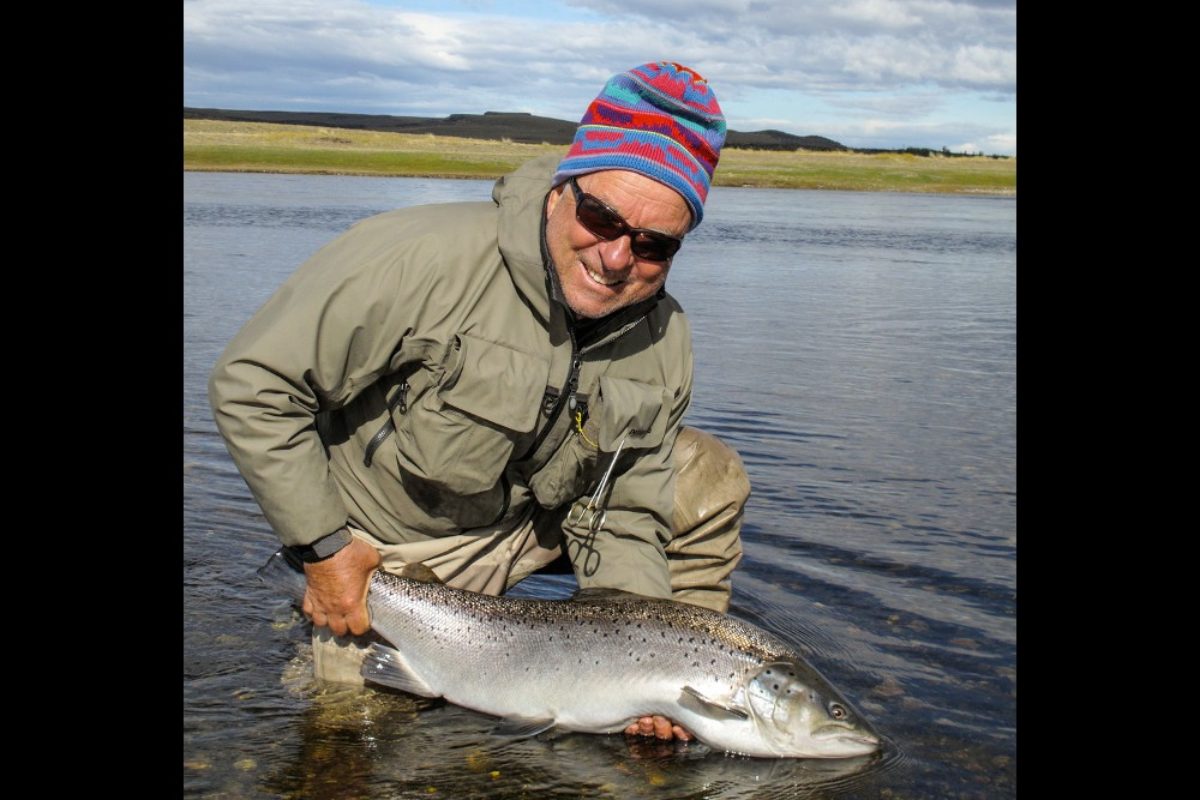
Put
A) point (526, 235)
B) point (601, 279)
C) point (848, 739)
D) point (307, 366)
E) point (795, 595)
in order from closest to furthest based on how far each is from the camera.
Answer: point (307, 366)
point (601, 279)
point (526, 235)
point (848, 739)
point (795, 595)

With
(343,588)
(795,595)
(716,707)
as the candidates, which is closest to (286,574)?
(343,588)

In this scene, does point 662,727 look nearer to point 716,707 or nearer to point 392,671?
point 716,707

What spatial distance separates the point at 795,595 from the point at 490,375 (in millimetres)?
2388

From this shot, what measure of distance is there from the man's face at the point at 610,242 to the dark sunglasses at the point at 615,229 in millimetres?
16

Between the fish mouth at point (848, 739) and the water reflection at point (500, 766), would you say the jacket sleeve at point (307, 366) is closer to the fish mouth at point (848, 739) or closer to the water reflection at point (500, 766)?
the water reflection at point (500, 766)

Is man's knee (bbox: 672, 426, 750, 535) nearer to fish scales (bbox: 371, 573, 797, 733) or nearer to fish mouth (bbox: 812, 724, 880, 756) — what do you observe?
fish scales (bbox: 371, 573, 797, 733)

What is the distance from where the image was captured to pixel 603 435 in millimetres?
4219

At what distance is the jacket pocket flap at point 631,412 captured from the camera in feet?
13.8

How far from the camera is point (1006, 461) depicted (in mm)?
8391

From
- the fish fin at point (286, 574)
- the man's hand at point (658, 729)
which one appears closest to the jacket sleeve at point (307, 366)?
the fish fin at point (286, 574)

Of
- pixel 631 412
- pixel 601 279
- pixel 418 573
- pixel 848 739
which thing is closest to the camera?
pixel 601 279
